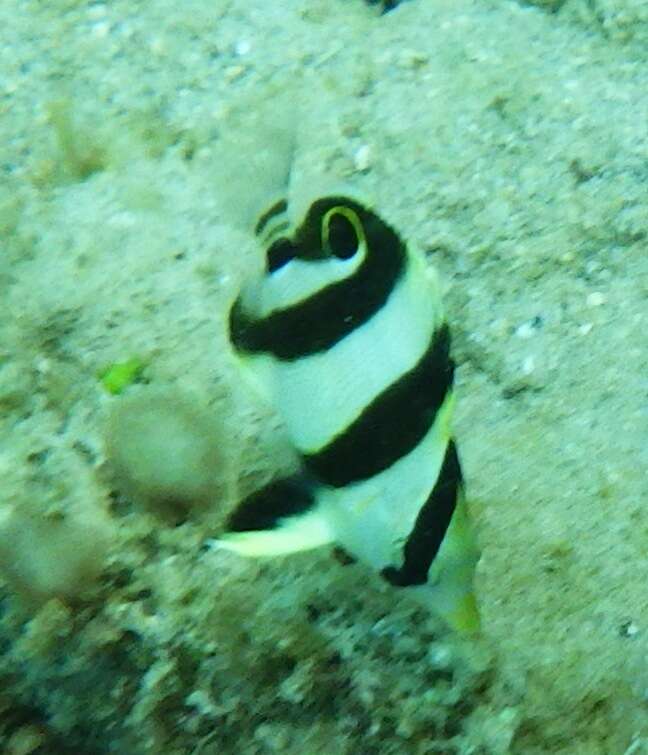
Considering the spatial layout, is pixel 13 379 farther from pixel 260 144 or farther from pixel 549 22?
pixel 549 22

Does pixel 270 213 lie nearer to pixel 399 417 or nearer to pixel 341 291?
pixel 341 291

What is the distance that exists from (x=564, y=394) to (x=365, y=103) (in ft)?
3.86

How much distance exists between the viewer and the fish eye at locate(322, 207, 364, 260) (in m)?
1.80

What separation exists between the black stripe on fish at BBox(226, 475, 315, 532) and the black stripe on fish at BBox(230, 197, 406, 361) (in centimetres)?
34

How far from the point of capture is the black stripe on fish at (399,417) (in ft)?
6.02

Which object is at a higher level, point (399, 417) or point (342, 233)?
point (342, 233)

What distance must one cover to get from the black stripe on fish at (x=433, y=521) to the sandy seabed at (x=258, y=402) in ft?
1.47

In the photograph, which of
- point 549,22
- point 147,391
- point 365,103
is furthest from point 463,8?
point 147,391

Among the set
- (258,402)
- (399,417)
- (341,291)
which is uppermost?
(341,291)

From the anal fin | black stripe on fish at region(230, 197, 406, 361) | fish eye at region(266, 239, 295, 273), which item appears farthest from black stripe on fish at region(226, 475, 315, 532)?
fish eye at region(266, 239, 295, 273)

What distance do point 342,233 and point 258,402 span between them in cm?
83

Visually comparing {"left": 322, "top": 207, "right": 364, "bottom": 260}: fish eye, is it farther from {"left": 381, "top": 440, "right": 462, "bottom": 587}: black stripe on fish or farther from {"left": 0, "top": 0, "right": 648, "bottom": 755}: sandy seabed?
{"left": 381, "top": 440, "right": 462, "bottom": 587}: black stripe on fish

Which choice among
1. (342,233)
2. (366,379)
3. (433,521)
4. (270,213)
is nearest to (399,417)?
(366,379)

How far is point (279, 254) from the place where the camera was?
1.91 m
